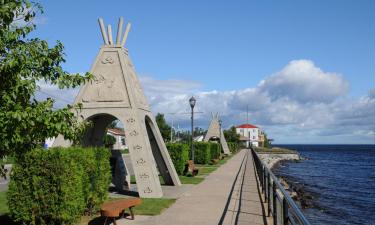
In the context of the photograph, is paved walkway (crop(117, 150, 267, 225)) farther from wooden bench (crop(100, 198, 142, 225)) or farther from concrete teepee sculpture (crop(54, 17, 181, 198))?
concrete teepee sculpture (crop(54, 17, 181, 198))

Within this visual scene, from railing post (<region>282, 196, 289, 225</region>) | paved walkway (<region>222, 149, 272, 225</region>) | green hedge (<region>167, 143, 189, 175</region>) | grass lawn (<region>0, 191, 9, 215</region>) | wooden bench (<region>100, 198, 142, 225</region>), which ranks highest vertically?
green hedge (<region>167, 143, 189, 175</region>)

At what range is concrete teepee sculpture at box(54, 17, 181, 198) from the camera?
15289mm

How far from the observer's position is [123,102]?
15734 mm

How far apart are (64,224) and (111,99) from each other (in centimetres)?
673

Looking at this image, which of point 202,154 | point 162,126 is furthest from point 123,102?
point 162,126

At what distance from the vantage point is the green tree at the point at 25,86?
6.81 metres

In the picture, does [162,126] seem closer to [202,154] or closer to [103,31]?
[202,154]

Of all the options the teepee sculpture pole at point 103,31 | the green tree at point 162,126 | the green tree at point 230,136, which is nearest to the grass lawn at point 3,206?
the teepee sculpture pole at point 103,31

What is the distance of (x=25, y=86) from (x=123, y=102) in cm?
870

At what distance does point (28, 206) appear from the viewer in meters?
9.55

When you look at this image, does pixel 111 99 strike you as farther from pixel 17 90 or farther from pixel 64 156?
pixel 17 90

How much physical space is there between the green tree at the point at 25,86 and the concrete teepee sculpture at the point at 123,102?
23.2 ft

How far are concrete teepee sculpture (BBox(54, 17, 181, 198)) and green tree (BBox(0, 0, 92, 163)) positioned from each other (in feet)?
23.2

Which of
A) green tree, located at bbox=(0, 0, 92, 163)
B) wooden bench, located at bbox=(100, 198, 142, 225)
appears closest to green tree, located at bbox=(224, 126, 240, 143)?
wooden bench, located at bbox=(100, 198, 142, 225)
